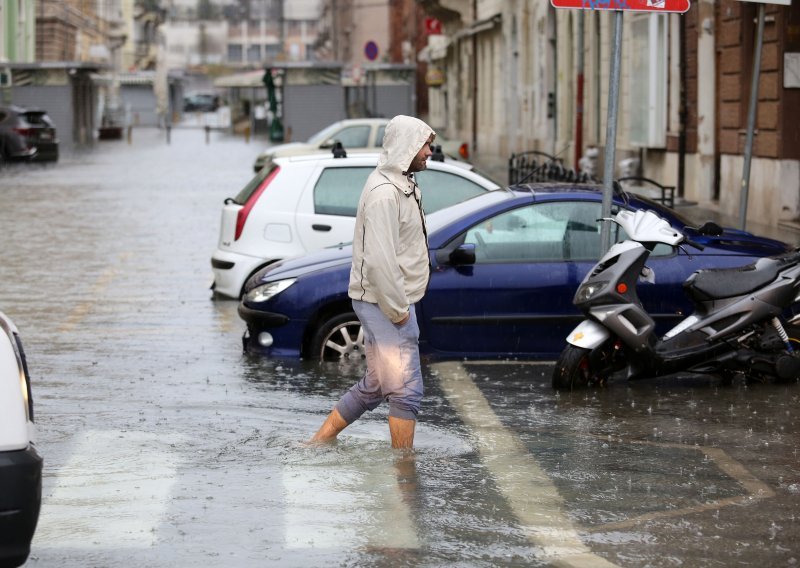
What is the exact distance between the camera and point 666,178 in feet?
89.7

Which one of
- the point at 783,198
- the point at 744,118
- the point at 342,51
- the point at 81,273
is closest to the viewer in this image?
the point at 81,273

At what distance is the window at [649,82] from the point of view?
27266mm

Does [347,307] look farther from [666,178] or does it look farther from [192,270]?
[666,178]

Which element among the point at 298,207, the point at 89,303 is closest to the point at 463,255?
the point at 298,207

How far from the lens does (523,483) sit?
7.30 m

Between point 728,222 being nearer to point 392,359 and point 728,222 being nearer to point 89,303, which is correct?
point 89,303

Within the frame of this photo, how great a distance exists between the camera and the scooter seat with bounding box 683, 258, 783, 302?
997 cm

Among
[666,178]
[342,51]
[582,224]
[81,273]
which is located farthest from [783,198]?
[342,51]

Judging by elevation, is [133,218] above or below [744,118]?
below

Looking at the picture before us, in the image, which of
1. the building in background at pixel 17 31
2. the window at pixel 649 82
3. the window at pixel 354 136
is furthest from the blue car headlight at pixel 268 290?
the building in background at pixel 17 31

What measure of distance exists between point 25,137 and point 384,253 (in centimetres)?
4108

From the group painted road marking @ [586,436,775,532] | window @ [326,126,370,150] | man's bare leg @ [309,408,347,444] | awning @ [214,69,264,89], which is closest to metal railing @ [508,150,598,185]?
window @ [326,126,370,150]

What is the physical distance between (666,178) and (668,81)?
65.1 inches

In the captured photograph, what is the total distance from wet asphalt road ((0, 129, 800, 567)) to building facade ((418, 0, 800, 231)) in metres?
10.2
